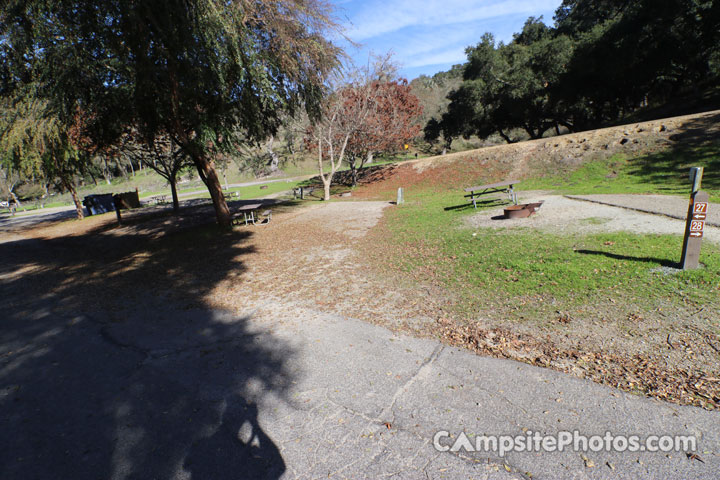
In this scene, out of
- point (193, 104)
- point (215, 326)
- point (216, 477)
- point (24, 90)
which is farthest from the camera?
point (24, 90)

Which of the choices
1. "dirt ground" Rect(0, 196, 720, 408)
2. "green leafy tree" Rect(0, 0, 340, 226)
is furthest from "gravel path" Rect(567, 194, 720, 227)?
"green leafy tree" Rect(0, 0, 340, 226)

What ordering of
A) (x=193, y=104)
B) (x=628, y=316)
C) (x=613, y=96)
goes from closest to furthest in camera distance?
1. (x=628, y=316)
2. (x=193, y=104)
3. (x=613, y=96)

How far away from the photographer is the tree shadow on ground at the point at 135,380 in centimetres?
285

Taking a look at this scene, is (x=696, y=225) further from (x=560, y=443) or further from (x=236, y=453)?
(x=236, y=453)

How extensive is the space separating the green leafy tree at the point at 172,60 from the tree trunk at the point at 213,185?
2.9 inches

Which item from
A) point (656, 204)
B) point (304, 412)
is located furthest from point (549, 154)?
point (304, 412)

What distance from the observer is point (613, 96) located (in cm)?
2788

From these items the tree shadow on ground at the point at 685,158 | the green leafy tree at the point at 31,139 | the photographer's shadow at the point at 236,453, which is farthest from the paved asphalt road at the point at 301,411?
the green leafy tree at the point at 31,139

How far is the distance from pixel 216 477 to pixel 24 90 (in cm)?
1542

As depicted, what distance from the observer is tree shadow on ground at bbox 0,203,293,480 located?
2.85 m

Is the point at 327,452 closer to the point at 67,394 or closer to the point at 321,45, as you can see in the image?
the point at 67,394

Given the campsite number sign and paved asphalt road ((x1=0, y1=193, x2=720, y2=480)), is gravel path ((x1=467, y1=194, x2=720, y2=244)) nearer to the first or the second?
the campsite number sign

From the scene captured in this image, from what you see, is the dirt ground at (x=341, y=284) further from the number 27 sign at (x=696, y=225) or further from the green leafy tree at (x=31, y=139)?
the green leafy tree at (x=31, y=139)

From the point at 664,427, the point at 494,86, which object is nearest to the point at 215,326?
the point at 664,427
